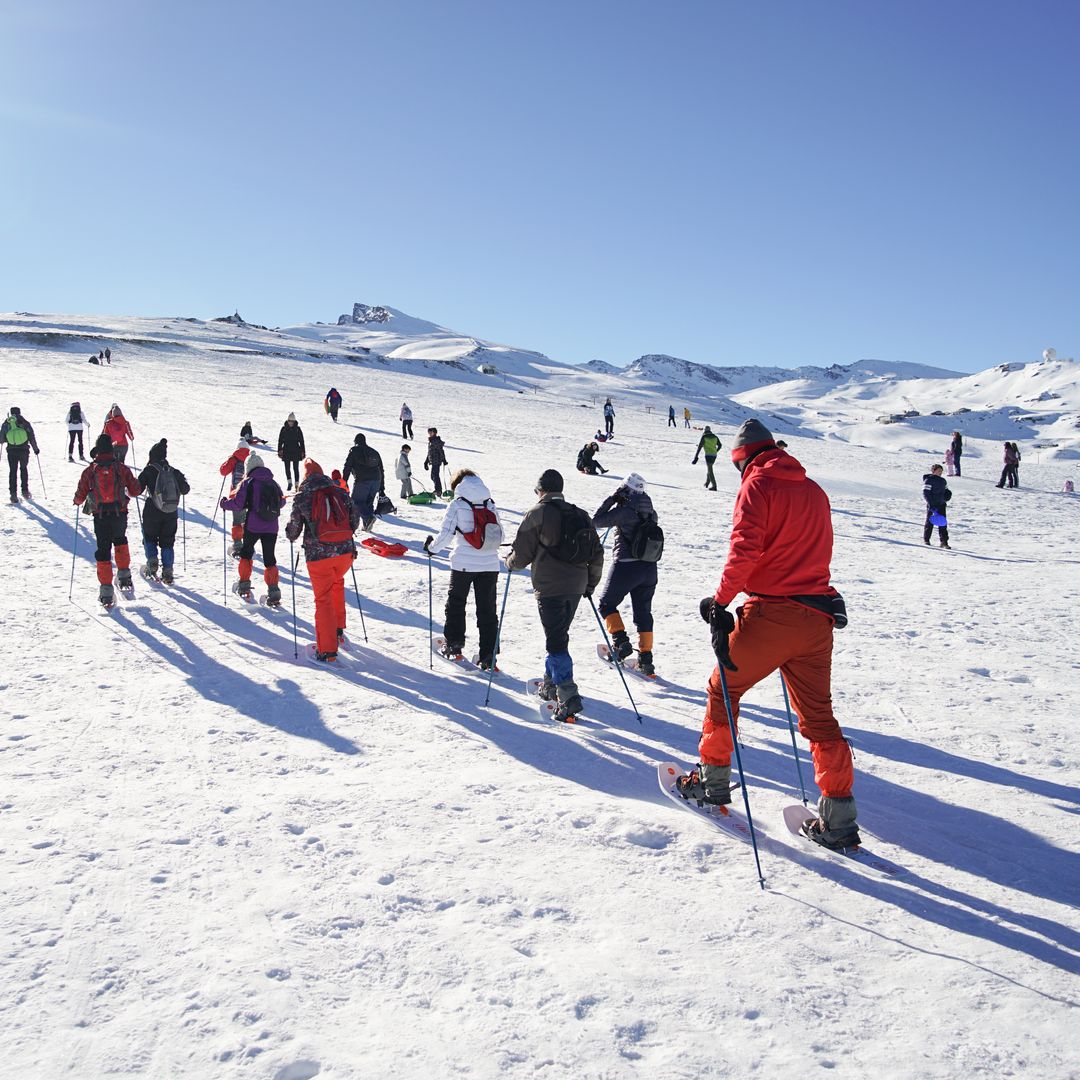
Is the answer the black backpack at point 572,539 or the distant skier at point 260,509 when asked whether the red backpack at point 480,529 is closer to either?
the black backpack at point 572,539

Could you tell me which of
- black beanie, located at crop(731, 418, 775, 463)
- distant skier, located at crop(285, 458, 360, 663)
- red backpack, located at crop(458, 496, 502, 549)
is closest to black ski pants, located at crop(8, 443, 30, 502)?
distant skier, located at crop(285, 458, 360, 663)

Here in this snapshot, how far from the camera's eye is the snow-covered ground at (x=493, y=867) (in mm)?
2801

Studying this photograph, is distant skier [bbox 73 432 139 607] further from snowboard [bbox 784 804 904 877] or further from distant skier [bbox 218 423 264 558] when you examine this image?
snowboard [bbox 784 804 904 877]

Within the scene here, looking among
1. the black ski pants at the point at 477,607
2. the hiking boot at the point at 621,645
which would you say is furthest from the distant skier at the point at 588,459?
the black ski pants at the point at 477,607

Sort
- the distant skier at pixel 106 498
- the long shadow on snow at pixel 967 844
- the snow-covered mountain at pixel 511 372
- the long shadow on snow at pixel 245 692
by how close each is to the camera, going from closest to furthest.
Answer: the long shadow on snow at pixel 967 844 → the long shadow on snow at pixel 245 692 → the distant skier at pixel 106 498 → the snow-covered mountain at pixel 511 372

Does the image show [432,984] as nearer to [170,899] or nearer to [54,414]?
[170,899]

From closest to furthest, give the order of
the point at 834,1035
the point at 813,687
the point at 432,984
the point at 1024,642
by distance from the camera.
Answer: the point at 834,1035, the point at 432,984, the point at 813,687, the point at 1024,642

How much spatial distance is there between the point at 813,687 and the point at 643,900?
1.41 metres

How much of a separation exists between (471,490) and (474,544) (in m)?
0.47

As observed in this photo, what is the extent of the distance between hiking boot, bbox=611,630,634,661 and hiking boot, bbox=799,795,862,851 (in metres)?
3.24

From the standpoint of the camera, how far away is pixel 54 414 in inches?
988

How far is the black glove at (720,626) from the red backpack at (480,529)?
293cm

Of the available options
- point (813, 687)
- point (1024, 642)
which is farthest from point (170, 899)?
point (1024, 642)

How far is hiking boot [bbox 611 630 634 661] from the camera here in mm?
7375
